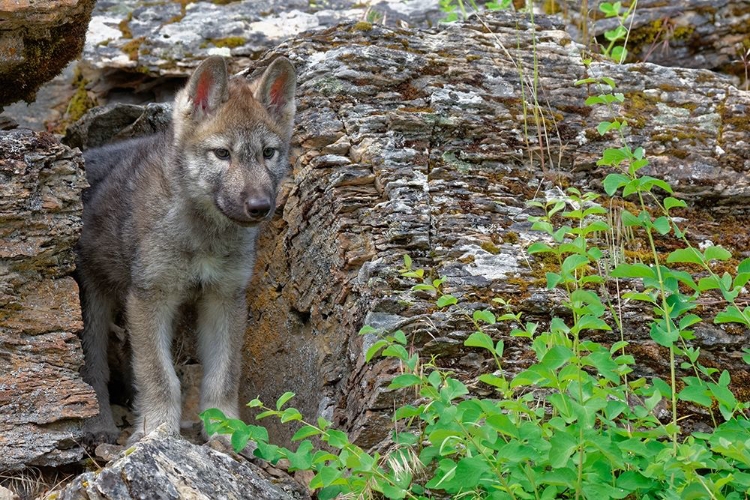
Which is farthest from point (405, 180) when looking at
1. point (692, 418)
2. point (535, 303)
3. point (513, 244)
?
point (692, 418)

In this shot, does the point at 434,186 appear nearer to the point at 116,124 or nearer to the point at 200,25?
the point at 116,124

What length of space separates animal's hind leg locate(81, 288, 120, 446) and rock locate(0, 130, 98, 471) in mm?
729

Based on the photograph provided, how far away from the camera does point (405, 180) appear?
545cm

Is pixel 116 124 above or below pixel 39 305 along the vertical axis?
above

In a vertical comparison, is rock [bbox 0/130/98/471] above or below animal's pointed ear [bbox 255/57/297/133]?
below

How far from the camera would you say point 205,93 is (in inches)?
223

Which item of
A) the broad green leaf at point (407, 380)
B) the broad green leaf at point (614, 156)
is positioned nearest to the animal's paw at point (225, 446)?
the broad green leaf at point (407, 380)

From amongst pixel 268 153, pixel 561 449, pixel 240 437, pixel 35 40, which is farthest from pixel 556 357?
pixel 35 40

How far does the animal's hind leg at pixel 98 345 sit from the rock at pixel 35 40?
1.38m

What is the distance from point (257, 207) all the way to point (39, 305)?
1.33 meters

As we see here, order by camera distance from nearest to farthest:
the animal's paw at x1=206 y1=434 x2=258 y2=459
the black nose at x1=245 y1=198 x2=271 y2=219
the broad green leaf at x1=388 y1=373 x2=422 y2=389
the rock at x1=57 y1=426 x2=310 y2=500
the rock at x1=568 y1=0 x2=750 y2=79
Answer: the broad green leaf at x1=388 y1=373 x2=422 y2=389 → the rock at x1=57 y1=426 x2=310 y2=500 → the animal's paw at x1=206 y1=434 x2=258 y2=459 → the black nose at x1=245 y1=198 x2=271 y2=219 → the rock at x1=568 y1=0 x2=750 y2=79

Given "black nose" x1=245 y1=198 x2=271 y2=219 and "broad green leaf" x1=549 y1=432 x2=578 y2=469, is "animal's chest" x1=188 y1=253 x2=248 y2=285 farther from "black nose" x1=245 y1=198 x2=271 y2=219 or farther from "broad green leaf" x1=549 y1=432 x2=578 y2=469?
"broad green leaf" x1=549 y1=432 x2=578 y2=469

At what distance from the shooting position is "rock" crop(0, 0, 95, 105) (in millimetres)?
5383

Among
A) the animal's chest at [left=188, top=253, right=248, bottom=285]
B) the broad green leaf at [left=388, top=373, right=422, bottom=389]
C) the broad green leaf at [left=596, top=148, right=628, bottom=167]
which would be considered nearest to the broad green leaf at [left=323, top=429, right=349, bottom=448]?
the broad green leaf at [left=388, top=373, right=422, bottom=389]
